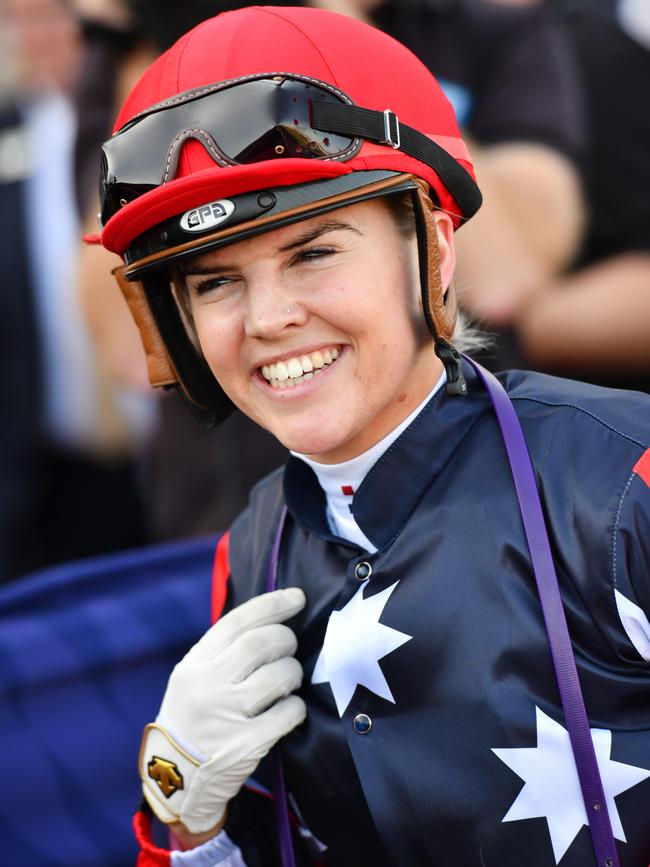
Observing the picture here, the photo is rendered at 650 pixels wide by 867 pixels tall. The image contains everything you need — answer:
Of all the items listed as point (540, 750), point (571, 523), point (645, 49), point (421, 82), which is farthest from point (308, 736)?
point (645, 49)

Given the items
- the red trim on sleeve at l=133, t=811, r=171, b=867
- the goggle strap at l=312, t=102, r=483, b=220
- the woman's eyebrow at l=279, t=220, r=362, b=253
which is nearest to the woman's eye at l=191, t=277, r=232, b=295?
the woman's eyebrow at l=279, t=220, r=362, b=253

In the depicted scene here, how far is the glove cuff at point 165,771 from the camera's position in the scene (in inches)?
80.0

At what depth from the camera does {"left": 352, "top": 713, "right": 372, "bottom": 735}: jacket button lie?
194cm

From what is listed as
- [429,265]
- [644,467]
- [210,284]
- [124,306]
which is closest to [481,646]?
[644,467]

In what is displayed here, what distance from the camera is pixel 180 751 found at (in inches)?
79.8

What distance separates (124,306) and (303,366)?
62.1 inches

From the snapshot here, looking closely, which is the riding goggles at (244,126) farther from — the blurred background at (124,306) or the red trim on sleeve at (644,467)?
the blurred background at (124,306)

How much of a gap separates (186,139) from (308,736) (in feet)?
3.26

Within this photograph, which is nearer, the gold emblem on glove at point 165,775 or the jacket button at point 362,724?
the jacket button at point 362,724

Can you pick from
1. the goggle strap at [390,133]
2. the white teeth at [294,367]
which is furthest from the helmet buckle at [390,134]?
the white teeth at [294,367]

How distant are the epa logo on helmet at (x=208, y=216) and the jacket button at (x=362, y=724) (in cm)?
80

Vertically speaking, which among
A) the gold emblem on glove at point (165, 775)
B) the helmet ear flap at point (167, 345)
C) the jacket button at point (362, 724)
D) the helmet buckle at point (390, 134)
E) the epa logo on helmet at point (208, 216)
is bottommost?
the gold emblem on glove at point (165, 775)

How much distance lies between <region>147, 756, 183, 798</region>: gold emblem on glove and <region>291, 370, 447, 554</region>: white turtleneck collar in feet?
1.57

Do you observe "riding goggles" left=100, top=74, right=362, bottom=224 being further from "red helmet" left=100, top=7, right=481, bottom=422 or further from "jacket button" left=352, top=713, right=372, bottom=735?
"jacket button" left=352, top=713, right=372, bottom=735
